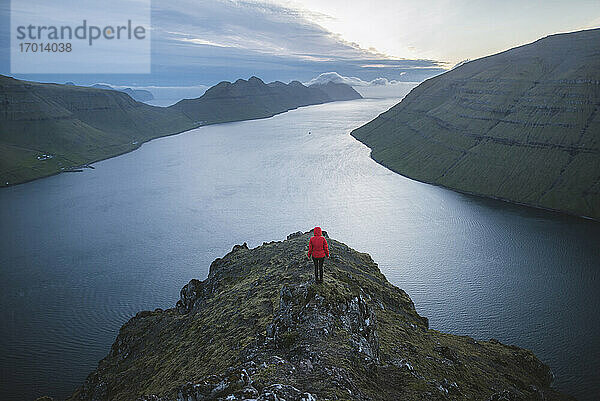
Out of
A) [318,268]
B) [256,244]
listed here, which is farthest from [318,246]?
[256,244]

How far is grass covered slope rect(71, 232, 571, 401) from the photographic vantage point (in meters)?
22.9

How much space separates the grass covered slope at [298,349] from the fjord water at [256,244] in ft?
53.2

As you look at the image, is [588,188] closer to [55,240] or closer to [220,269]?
[220,269]

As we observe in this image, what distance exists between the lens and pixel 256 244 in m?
106

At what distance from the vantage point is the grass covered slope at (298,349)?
22938 mm

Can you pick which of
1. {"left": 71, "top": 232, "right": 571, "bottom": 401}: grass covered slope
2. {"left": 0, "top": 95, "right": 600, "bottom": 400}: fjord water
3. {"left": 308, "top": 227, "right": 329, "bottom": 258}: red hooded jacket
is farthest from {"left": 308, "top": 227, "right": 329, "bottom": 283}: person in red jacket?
{"left": 0, "top": 95, "right": 600, "bottom": 400}: fjord water

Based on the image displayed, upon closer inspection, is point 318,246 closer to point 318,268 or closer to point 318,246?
point 318,246

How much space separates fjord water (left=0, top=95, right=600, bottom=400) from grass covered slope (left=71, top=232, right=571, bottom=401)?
16.2 meters

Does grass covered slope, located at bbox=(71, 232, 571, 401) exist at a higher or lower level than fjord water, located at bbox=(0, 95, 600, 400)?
higher

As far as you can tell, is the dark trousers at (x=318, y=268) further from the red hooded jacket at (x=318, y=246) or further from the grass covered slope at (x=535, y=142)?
the grass covered slope at (x=535, y=142)

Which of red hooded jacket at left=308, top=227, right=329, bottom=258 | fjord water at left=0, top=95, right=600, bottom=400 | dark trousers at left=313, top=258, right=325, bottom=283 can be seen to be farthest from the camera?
fjord water at left=0, top=95, right=600, bottom=400

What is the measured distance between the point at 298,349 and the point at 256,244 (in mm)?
82240

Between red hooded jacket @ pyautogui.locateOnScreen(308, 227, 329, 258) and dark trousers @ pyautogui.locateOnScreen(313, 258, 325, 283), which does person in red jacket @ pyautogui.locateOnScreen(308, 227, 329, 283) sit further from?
dark trousers @ pyautogui.locateOnScreen(313, 258, 325, 283)

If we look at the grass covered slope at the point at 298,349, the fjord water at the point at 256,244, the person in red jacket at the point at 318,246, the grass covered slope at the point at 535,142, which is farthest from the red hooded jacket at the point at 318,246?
the grass covered slope at the point at 535,142
